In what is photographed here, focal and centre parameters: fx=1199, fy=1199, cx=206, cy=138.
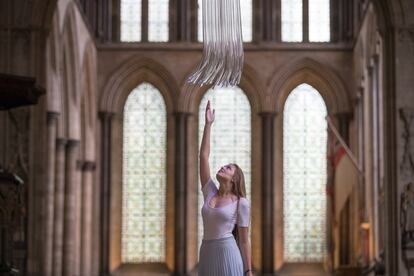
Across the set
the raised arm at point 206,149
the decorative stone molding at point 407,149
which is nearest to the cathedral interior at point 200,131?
the decorative stone molding at point 407,149

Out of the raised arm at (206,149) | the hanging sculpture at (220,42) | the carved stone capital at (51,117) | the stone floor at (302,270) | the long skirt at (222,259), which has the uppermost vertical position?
the carved stone capital at (51,117)

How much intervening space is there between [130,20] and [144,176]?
14.2ft

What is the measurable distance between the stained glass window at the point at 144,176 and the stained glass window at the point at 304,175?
11.1ft

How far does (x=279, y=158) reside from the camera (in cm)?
3262

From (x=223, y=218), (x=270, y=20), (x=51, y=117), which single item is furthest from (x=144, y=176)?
(x=223, y=218)

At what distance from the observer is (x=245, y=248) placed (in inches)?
334

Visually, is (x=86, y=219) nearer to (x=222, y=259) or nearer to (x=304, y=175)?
(x=304, y=175)

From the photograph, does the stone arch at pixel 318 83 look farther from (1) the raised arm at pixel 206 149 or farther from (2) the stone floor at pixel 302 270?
(1) the raised arm at pixel 206 149

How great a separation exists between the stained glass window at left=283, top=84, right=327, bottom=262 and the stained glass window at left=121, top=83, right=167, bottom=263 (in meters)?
3.39

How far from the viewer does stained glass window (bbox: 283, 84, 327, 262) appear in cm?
3247

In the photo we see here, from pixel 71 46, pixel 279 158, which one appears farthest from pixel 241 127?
pixel 71 46

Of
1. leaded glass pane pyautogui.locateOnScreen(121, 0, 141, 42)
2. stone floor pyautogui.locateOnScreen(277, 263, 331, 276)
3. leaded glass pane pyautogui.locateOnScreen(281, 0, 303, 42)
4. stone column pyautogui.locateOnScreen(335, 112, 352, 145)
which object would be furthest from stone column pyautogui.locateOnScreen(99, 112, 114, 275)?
stone column pyautogui.locateOnScreen(335, 112, 352, 145)

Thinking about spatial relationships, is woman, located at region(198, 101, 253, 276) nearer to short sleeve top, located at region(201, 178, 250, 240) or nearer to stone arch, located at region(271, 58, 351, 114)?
short sleeve top, located at region(201, 178, 250, 240)

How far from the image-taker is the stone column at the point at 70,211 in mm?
28781
